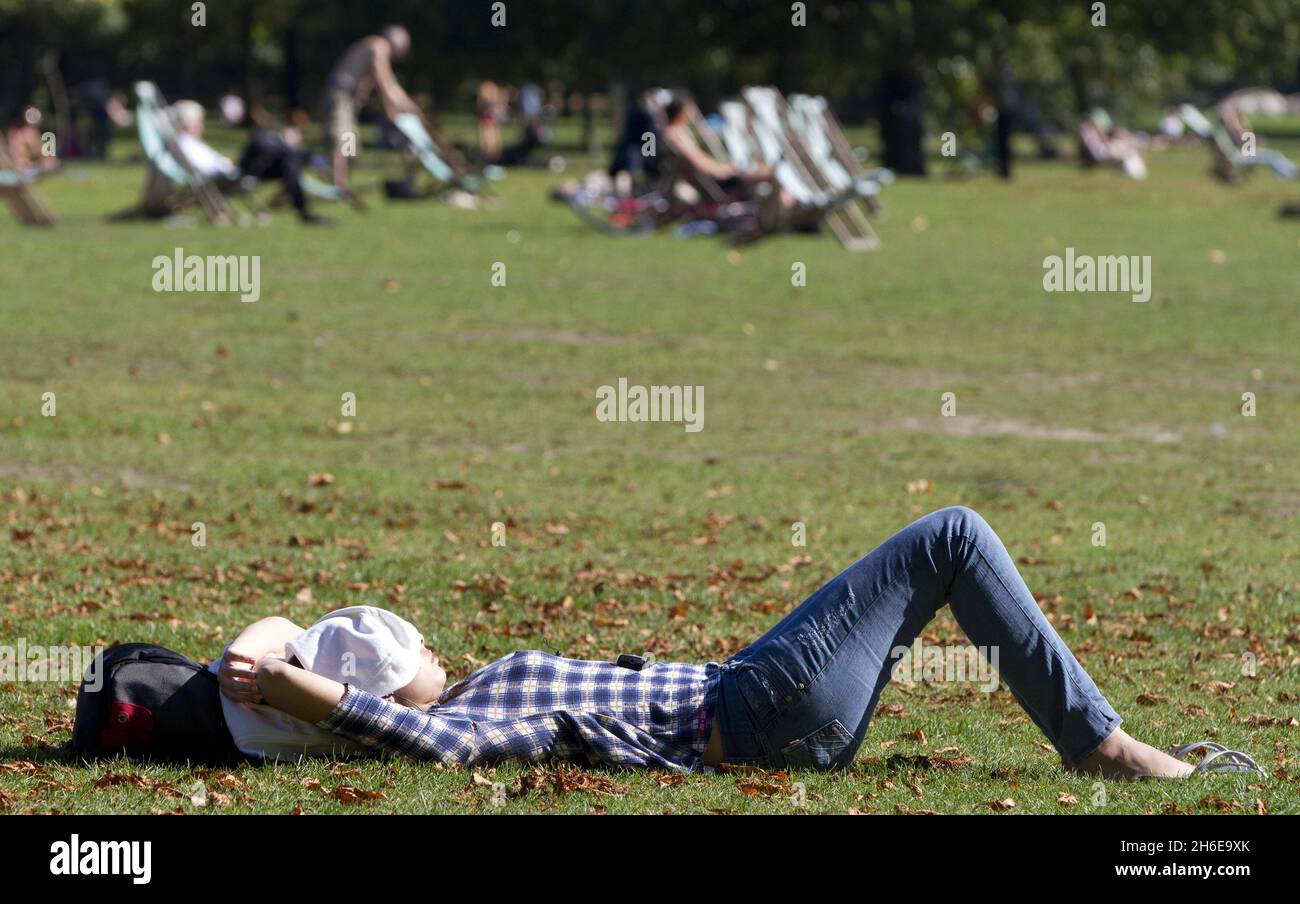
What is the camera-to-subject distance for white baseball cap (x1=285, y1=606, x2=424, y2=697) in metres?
5.28

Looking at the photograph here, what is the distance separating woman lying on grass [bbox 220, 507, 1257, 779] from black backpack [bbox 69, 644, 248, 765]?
153 millimetres

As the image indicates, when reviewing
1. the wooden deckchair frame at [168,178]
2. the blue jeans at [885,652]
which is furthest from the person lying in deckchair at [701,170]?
the blue jeans at [885,652]

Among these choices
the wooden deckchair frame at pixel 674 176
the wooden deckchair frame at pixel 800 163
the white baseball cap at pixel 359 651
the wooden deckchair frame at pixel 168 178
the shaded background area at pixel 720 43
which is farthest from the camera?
the shaded background area at pixel 720 43

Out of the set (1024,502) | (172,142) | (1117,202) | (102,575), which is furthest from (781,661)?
(1117,202)

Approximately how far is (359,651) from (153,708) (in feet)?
2.05

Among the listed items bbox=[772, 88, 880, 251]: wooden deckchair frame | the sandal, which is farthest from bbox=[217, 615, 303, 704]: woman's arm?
bbox=[772, 88, 880, 251]: wooden deckchair frame

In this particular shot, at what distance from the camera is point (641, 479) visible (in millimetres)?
11000

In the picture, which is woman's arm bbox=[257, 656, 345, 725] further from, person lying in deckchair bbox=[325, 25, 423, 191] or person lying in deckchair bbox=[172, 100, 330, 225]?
person lying in deckchair bbox=[325, 25, 423, 191]

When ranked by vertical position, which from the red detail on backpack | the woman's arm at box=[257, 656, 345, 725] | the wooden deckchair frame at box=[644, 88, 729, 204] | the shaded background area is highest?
the shaded background area

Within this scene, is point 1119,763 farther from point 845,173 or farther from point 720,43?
point 720,43

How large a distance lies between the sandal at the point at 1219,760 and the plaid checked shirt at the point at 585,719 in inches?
55.7

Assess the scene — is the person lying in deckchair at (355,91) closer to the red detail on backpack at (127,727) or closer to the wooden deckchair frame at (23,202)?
the wooden deckchair frame at (23,202)

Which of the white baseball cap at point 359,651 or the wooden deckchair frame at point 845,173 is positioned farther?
the wooden deckchair frame at point 845,173

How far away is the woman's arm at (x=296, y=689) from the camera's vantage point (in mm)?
5164
